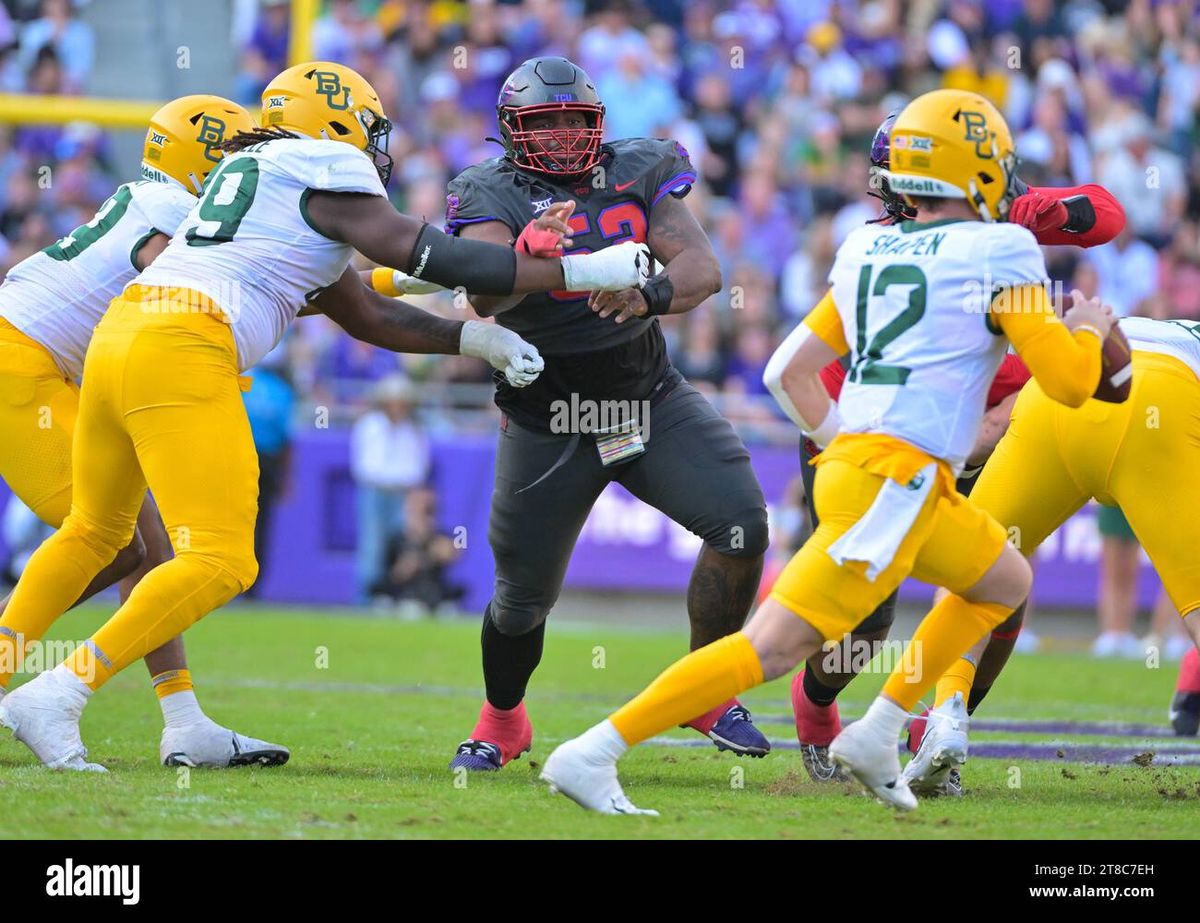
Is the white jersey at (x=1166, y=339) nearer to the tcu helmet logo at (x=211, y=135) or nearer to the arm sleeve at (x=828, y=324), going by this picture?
the arm sleeve at (x=828, y=324)

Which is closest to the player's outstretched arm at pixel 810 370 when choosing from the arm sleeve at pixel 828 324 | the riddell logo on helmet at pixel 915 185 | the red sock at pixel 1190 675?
the arm sleeve at pixel 828 324

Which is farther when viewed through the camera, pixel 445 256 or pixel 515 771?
pixel 515 771

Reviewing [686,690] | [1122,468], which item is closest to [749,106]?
[1122,468]

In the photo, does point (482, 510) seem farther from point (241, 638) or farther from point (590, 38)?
point (590, 38)

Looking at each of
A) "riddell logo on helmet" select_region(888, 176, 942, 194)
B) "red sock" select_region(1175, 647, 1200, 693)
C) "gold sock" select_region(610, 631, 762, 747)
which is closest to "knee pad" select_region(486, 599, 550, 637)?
"gold sock" select_region(610, 631, 762, 747)

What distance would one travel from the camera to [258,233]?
487 cm

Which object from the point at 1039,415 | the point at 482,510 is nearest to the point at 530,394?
the point at 1039,415

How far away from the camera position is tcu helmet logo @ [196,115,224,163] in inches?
216

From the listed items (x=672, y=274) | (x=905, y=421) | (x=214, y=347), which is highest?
(x=672, y=274)

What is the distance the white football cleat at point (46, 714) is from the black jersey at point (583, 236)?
170 centimetres

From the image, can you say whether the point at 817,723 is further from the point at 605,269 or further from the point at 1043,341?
the point at 1043,341

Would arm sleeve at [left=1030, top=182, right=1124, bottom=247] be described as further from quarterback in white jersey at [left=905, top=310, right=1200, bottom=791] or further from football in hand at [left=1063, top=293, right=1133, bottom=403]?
football in hand at [left=1063, top=293, right=1133, bottom=403]

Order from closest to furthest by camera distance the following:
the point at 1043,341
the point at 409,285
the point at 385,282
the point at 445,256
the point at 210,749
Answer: the point at 1043,341 < the point at 445,256 < the point at 210,749 < the point at 409,285 < the point at 385,282

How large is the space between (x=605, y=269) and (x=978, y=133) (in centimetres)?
113
